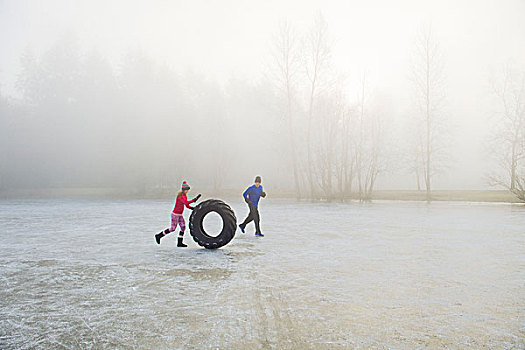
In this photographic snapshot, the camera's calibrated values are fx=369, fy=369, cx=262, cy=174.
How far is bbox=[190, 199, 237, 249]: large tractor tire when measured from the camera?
8.12m

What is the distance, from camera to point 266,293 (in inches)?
187

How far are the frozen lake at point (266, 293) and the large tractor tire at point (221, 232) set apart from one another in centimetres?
23

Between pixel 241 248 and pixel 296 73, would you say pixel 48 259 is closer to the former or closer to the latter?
pixel 241 248

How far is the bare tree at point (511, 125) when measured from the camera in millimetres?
24547

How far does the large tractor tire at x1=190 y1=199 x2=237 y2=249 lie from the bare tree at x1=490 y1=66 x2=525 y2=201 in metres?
22.4

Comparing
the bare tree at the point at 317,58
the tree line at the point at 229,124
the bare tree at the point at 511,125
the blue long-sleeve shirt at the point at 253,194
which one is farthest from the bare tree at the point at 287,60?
the blue long-sleeve shirt at the point at 253,194

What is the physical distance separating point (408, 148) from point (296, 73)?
12.7 metres

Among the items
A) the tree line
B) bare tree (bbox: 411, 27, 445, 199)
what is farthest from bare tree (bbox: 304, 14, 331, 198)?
bare tree (bbox: 411, 27, 445, 199)

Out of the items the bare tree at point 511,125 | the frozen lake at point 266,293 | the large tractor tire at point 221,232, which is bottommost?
the frozen lake at point 266,293

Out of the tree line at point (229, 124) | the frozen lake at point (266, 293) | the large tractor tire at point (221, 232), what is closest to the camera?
Answer: the frozen lake at point (266, 293)

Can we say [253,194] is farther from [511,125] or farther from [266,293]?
[511,125]

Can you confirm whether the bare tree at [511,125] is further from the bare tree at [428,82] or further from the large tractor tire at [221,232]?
the large tractor tire at [221,232]

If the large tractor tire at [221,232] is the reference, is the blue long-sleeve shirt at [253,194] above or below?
above

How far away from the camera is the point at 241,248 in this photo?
27.0 feet
